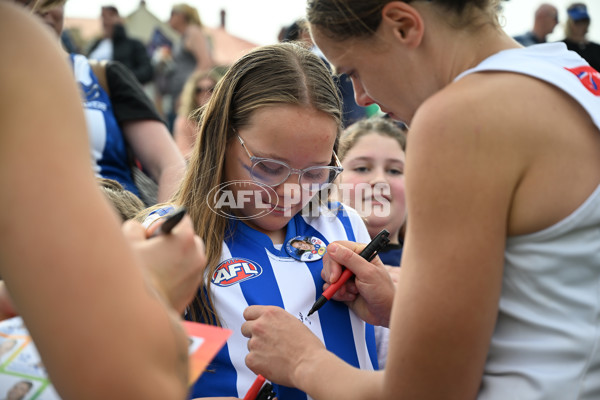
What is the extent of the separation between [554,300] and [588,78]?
45 cm

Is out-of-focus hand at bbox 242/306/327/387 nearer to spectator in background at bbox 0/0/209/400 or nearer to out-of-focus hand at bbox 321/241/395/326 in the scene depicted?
out-of-focus hand at bbox 321/241/395/326

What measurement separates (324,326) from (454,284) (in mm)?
712

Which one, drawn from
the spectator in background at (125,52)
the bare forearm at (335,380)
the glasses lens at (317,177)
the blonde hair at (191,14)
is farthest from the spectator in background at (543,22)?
the bare forearm at (335,380)

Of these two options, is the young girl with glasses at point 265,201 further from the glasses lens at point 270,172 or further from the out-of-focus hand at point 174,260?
the out-of-focus hand at point 174,260

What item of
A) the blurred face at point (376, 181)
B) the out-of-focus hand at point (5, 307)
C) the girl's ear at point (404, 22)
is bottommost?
the blurred face at point (376, 181)

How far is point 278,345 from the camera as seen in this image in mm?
1331

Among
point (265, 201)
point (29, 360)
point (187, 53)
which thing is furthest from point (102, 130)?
point (187, 53)

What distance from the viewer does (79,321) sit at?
2.05 ft

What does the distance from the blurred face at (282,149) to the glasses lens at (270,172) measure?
0.04ft

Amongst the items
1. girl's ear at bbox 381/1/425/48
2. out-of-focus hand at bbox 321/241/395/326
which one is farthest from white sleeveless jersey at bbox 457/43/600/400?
out-of-focus hand at bbox 321/241/395/326

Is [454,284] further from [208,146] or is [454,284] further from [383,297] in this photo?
[208,146]

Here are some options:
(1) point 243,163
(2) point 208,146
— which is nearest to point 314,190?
(1) point 243,163

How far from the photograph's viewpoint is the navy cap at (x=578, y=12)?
5.73 meters

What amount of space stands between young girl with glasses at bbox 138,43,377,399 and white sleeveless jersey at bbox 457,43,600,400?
639mm
